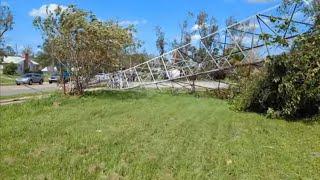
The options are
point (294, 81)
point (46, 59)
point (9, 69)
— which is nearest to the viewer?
point (294, 81)

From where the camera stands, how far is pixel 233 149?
10891 mm

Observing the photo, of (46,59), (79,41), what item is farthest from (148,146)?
(46,59)

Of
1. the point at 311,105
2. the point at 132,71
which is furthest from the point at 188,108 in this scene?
the point at 132,71

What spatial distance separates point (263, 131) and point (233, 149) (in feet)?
12.2

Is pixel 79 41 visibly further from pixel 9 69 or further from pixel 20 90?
pixel 9 69

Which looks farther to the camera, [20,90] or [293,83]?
[20,90]

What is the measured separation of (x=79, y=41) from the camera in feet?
82.0

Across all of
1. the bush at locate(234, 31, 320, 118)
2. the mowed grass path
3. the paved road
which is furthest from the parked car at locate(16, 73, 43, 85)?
the mowed grass path

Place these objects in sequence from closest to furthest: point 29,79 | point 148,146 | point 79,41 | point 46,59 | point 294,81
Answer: point 148,146, point 294,81, point 79,41, point 46,59, point 29,79

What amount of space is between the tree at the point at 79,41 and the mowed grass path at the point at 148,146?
8.52 metres

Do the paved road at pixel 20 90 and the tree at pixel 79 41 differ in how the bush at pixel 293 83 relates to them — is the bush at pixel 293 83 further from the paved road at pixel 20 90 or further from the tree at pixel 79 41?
the paved road at pixel 20 90

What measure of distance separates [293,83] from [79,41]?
11.2 metres

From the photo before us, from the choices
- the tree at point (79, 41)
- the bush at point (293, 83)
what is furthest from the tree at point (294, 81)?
the tree at point (79, 41)

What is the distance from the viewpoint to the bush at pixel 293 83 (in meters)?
17.7
